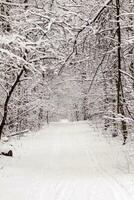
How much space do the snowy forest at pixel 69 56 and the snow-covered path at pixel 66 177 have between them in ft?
0.48

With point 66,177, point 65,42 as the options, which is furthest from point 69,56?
point 66,177

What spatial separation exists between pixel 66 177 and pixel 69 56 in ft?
16.6

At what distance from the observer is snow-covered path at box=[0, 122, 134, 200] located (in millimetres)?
9172

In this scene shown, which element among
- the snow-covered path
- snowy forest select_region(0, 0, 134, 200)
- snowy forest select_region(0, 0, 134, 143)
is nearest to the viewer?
snowy forest select_region(0, 0, 134, 143)

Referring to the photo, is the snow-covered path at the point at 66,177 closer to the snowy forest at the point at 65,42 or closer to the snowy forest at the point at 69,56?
the snowy forest at the point at 69,56

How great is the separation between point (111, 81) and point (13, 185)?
532 inches

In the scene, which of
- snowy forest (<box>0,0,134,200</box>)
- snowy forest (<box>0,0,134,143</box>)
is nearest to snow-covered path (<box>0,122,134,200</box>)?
snowy forest (<box>0,0,134,200</box>)

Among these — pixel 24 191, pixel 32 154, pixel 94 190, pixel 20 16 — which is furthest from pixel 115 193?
pixel 32 154

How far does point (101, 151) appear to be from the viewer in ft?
61.0

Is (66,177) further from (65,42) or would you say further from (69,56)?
(69,56)

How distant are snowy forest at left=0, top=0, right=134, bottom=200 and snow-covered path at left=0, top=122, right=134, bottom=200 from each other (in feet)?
0.48

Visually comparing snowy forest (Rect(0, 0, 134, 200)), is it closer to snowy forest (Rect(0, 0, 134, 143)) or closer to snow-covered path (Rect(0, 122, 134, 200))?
snowy forest (Rect(0, 0, 134, 143))

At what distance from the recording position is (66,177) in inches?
464

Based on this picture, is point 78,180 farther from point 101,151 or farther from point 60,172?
point 101,151
